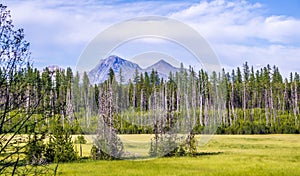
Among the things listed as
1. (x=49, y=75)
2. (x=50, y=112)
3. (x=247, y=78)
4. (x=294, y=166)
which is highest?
(x=247, y=78)

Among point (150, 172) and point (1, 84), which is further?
point (150, 172)

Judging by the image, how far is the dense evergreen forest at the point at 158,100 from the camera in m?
5.32

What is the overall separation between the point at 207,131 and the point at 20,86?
110 feet

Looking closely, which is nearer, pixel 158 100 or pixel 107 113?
pixel 107 113

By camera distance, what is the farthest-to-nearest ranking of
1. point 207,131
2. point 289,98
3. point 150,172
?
1. point 289,98
2. point 207,131
3. point 150,172

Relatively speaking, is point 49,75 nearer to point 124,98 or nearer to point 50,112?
point 50,112

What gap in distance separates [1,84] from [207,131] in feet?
111

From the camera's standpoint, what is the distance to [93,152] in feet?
82.6

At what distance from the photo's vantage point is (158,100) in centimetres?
Answer: 5144

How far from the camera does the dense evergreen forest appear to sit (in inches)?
209

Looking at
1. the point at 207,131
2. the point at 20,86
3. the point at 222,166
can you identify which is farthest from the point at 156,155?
the point at 20,86

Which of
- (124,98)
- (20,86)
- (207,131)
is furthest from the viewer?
(124,98)

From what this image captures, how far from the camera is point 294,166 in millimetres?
19938

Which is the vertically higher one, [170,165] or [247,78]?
[247,78]
